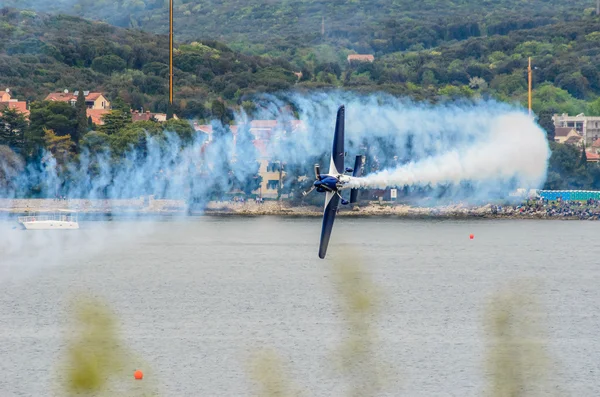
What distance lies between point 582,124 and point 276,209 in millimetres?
67153

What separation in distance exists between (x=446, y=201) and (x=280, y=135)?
41122 mm

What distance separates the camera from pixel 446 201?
12200 cm

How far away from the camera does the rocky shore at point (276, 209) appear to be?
91812 mm

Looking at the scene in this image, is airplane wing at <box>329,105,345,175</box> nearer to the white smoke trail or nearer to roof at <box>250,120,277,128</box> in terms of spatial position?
the white smoke trail

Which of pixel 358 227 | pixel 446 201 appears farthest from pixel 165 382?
pixel 446 201

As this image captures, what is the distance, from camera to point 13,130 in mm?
96750

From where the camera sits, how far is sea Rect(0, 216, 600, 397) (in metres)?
42.7

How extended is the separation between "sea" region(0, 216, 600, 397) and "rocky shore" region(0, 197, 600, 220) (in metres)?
2.24

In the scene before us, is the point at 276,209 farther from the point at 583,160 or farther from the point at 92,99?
the point at 92,99

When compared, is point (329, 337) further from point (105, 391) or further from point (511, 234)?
point (511, 234)

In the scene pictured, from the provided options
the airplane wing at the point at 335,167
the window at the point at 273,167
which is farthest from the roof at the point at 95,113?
the airplane wing at the point at 335,167

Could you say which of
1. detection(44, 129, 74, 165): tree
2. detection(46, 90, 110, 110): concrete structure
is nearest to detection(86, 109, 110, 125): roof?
detection(46, 90, 110, 110): concrete structure

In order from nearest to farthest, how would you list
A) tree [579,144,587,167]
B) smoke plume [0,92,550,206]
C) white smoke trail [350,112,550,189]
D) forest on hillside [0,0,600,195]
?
white smoke trail [350,112,550,189], smoke plume [0,92,550,206], forest on hillside [0,0,600,195], tree [579,144,587,167]

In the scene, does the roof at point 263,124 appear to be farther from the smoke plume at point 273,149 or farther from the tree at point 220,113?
the tree at point 220,113
